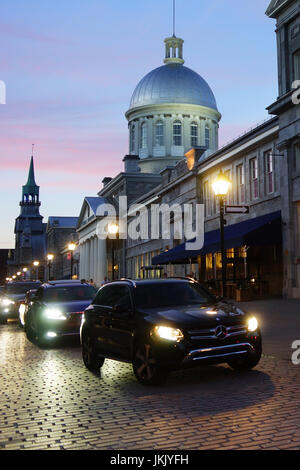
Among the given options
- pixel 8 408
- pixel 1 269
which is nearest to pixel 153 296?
pixel 8 408

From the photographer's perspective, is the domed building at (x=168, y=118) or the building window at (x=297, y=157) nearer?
the building window at (x=297, y=157)

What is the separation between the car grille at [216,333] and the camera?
8.45 metres

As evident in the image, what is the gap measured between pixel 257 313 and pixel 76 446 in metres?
16.1

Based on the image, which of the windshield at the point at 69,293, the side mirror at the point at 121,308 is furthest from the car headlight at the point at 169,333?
the windshield at the point at 69,293

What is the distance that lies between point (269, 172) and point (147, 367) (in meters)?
25.3

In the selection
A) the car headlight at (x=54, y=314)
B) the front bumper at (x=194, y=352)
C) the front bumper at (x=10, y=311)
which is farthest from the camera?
the front bumper at (x=10, y=311)

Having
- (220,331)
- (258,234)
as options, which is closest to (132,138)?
(258,234)

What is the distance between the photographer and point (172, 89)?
85.5 metres

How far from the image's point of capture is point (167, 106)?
275 ft

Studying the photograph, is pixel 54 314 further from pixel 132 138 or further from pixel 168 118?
pixel 132 138

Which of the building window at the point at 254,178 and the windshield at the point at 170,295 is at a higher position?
the building window at the point at 254,178

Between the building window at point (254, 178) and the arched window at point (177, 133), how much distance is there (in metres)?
48.4

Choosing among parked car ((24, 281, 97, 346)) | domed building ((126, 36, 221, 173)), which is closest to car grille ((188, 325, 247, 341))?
parked car ((24, 281, 97, 346))

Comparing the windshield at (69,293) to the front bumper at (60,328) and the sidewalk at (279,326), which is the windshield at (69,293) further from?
the sidewalk at (279,326)
